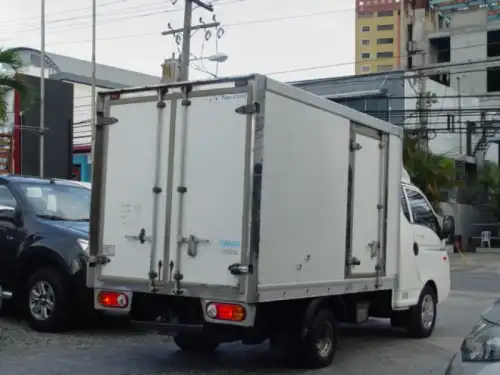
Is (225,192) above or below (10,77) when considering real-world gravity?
below

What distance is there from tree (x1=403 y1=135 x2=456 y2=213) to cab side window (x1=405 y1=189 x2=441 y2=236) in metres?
20.6

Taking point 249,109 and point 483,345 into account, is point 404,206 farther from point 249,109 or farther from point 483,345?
point 483,345

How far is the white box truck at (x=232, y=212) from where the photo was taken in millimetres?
6457

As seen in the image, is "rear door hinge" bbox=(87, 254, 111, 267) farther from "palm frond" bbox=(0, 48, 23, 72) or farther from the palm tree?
"palm frond" bbox=(0, 48, 23, 72)

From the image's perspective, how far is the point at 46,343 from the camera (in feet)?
27.2

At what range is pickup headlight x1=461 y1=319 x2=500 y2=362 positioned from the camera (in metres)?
4.04

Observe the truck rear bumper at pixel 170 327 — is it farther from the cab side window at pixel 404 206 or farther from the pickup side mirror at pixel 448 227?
the pickup side mirror at pixel 448 227

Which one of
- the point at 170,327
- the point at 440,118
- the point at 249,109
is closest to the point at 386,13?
the point at 440,118

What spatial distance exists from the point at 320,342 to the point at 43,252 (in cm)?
368

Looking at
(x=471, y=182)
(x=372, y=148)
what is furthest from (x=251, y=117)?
(x=471, y=182)

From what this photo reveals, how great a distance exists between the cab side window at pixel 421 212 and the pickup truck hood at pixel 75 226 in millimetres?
4199

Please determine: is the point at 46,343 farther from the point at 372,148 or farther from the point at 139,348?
the point at 372,148

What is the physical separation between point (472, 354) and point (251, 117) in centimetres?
305

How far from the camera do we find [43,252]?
895 centimetres
